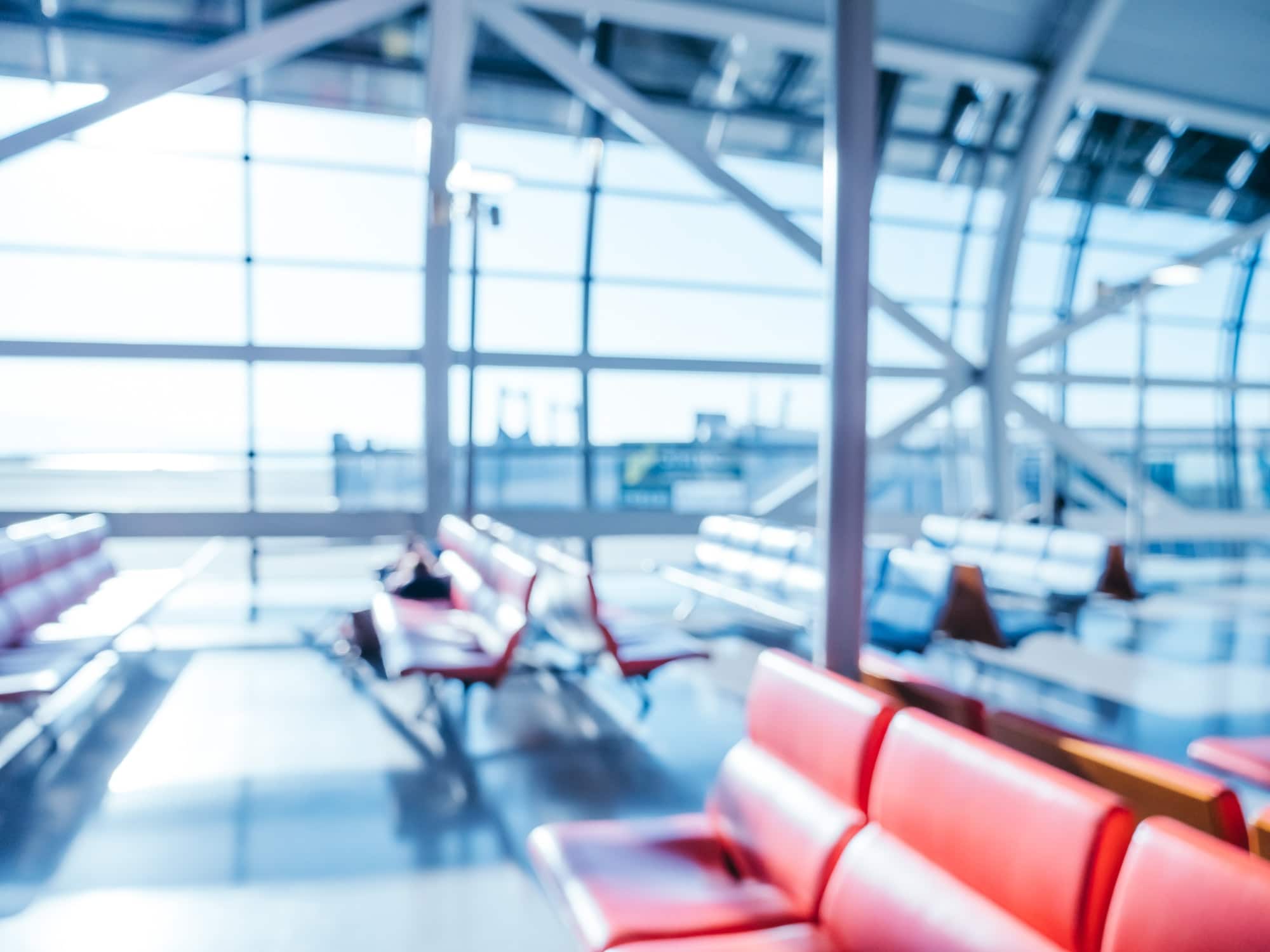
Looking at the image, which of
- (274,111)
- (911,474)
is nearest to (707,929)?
(274,111)

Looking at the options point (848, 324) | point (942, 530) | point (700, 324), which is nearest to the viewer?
point (848, 324)

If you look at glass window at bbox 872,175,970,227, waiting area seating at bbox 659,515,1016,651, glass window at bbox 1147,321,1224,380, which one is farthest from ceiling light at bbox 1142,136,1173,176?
waiting area seating at bbox 659,515,1016,651

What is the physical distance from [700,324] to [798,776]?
7117 mm

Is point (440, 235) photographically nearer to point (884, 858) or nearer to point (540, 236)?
point (540, 236)

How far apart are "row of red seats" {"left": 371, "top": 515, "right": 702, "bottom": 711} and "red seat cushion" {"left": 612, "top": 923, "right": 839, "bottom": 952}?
7.46ft

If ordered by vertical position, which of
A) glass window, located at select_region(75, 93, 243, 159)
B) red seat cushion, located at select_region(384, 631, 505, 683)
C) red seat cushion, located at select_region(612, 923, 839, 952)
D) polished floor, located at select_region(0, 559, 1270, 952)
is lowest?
polished floor, located at select_region(0, 559, 1270, 952)

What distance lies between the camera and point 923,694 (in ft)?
7.18

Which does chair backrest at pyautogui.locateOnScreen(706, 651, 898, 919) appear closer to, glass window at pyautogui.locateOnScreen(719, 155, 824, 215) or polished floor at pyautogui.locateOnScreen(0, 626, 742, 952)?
polished floor at pyautogui.locateOnScreen(0, 626, 742, 952)

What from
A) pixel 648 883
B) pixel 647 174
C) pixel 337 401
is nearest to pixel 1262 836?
pixel 648 883

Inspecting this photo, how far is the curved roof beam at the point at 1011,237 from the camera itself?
348 inches

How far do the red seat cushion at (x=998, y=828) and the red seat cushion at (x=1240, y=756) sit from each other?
1760 millimetres

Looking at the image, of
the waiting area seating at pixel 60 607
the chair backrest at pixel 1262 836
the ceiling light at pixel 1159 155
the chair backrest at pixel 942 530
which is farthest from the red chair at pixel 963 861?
the ceiling light at pixel 1159 155

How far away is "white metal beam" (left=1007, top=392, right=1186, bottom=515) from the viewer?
31.1 feet

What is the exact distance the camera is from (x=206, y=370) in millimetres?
7406
